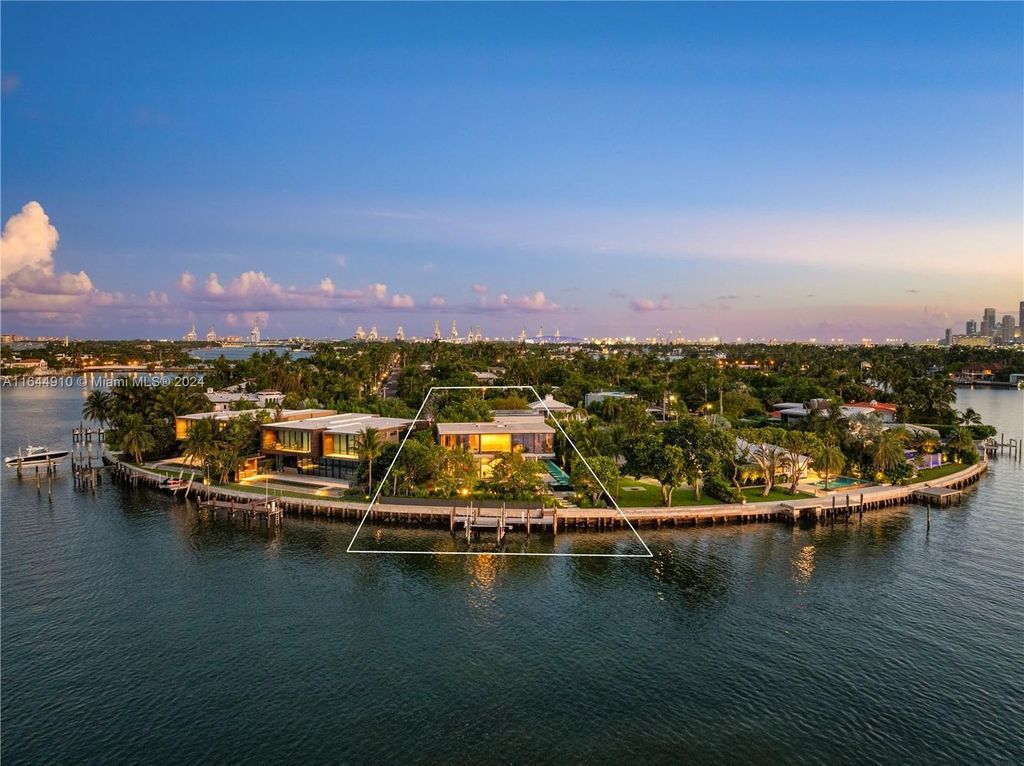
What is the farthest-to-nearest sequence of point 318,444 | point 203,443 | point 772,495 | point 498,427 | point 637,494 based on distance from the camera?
point 498,427 → point 318,444 → point 203,443 → point 772,495 → point 637,494

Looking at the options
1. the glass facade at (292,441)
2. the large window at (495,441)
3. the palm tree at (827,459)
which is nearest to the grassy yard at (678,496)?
the palm tree at (827,459)

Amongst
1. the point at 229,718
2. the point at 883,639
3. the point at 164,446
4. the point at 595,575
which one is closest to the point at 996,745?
the point at 883,639

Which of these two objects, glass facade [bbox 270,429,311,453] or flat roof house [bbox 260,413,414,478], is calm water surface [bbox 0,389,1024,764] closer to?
flat roof house [bbox 260,413,414,478]

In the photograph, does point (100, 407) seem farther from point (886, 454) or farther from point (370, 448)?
point (886, 454)

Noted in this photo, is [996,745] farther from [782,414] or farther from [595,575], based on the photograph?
[782,414]

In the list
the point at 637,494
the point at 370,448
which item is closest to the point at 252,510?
the point at 370,448

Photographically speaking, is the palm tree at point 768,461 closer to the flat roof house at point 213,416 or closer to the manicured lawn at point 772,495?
the manicured lawn at point 772,495
